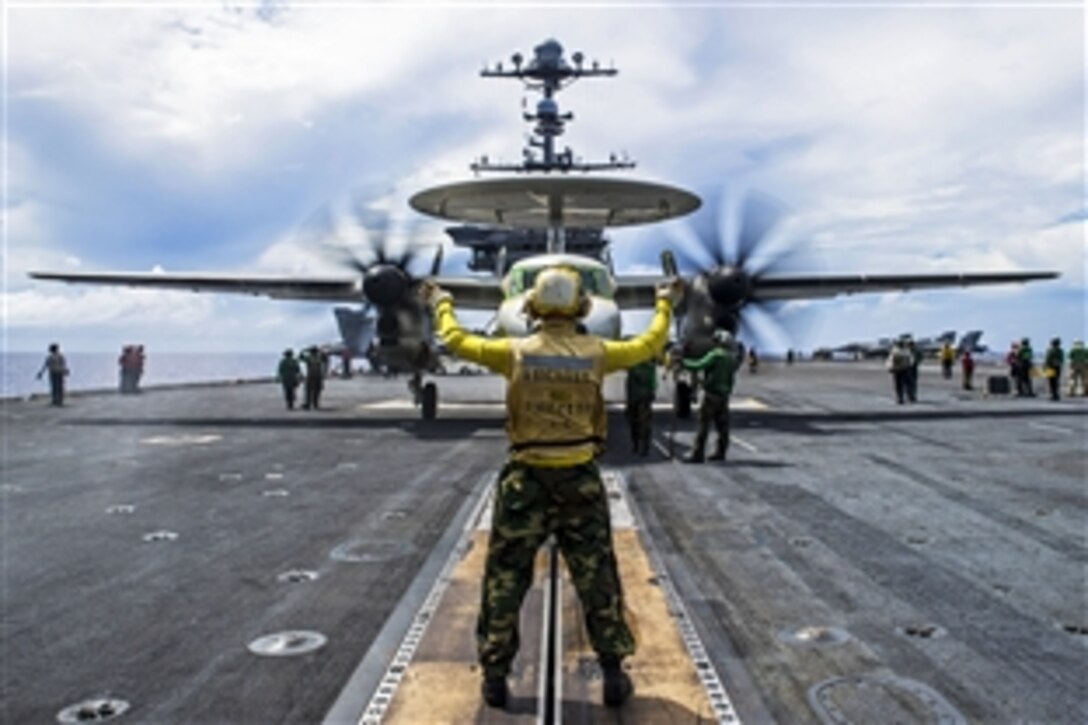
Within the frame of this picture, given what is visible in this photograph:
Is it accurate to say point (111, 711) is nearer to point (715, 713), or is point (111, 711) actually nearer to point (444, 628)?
point (444, 628)

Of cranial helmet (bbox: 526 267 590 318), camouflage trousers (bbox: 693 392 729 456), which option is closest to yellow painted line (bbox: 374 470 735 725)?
cranial helmet (bbox: 526 267 590 318)

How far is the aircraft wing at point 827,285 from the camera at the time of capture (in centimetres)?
2292

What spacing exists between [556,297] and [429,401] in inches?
711

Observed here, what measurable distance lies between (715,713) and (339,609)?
10.4 ft

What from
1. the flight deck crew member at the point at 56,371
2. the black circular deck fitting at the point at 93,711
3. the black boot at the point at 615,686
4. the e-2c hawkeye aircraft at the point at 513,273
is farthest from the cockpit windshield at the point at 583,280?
the flight deck crew member at the point at 56,371

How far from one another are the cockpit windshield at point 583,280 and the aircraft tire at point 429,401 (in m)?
7.71

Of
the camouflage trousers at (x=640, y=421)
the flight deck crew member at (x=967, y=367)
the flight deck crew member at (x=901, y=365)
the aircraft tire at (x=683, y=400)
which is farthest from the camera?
the flight deck crew member at (x=967, y=367)

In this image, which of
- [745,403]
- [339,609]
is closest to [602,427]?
[339,609]

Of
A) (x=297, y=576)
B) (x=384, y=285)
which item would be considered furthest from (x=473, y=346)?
(x=384, y=285)

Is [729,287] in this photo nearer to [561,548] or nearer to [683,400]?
[683,400]

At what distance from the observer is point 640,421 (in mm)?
15391

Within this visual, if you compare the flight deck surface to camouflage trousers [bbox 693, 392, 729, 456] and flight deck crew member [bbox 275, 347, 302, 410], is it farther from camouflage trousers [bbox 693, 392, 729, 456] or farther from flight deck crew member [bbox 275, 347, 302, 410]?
flight deck crew member [bbox 275, 347, 302, 410]

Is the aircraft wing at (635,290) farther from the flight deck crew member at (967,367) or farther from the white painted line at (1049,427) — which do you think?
the flight deck crew member at (967,367)

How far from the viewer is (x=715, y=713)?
15.0 feet
